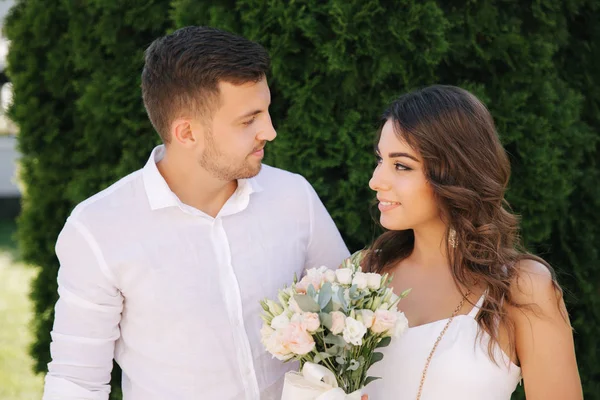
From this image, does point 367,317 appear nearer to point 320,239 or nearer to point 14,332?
point 320,239

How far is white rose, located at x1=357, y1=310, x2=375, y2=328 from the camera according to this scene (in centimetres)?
248

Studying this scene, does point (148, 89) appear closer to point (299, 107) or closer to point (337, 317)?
point (299, 107)

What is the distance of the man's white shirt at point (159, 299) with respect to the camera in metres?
2.85

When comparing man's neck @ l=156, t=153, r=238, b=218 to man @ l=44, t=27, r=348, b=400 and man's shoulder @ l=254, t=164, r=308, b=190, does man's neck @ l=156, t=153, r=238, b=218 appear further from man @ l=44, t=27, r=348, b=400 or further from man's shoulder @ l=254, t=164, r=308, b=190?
man's shoulder @ l=254, t=164, r=308, b=190

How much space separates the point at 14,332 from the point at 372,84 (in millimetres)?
5751

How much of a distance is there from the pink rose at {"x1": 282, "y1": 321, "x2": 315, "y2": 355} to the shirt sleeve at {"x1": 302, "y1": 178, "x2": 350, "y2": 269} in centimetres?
82

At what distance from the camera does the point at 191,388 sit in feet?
9.51

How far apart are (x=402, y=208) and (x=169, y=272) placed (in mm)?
Answer: 921

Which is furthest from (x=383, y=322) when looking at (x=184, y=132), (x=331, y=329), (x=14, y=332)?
(x=14, y=332)

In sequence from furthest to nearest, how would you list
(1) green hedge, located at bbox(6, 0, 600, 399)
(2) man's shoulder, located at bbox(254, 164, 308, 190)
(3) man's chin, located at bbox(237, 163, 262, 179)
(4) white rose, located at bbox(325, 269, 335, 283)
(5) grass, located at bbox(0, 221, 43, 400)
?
(5) grass, located at bbox(0, 221, 43, 400)
(1) green hedge, located at bbox(6, 0, 600, 399)
(2) man's shoulder, located at bbox(254, 164, 308, 190)
(3) man's chin, located at bbox(237, 163, 262, 179)
(4) white rose, located at bbox(325, 269, 335, 283)

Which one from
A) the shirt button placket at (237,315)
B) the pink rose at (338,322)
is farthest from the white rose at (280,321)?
the shirt button placket at (237,315)

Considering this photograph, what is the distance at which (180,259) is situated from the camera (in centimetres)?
293

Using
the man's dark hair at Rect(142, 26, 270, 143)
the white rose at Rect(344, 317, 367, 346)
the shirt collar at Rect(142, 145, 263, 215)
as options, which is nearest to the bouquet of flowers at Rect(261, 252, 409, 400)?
the white rose at Rect(344, 317, 367, 346)

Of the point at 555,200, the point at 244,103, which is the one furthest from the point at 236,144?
the point at 555,200
